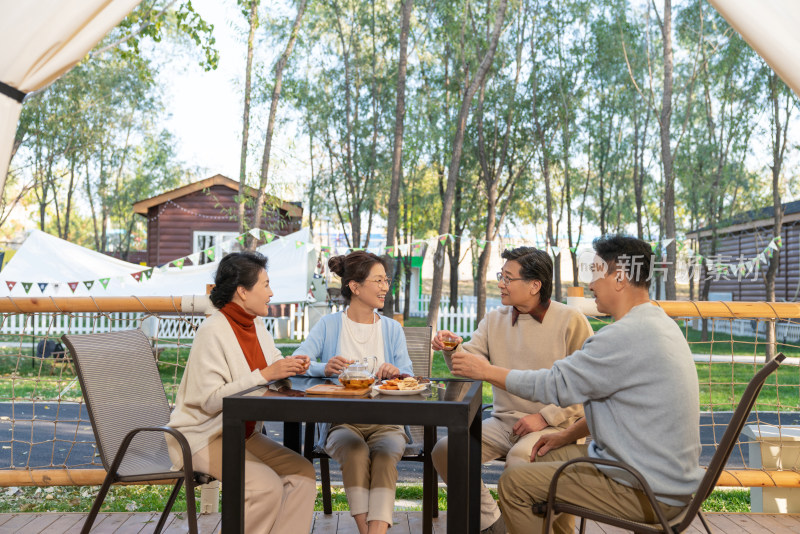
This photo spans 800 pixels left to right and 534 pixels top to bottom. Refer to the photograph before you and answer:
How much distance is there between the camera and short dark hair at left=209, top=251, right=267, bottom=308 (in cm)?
289

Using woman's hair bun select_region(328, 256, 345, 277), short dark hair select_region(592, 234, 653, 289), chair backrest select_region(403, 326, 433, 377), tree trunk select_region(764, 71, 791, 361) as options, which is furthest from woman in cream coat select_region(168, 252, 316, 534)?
tree trunk select_region(764, 71, 791, 361)

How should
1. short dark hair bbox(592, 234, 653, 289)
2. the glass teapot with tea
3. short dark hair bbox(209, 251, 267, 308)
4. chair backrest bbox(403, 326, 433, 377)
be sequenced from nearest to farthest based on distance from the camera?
short dark hair bbox(592, 234, 653, 289), the glass teapot with tea, short dark hair bbox(209, 251, 267, 308), chair backrest bbox(403, 326, 433, 377)

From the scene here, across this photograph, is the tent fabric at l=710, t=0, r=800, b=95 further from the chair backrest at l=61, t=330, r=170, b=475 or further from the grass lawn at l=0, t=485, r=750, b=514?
the chair backrest at l=61, t=330, r=170, b=475

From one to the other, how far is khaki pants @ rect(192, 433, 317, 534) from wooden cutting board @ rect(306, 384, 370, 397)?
0.42m

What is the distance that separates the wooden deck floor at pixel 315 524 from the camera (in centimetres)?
333

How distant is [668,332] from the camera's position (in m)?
2.21

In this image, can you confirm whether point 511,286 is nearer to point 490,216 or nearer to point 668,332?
point 668,332

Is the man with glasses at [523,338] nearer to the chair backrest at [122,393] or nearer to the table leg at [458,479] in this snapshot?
the table leg at [458,479]

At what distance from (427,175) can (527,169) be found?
3937mm

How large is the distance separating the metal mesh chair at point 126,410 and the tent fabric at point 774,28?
2584 mm

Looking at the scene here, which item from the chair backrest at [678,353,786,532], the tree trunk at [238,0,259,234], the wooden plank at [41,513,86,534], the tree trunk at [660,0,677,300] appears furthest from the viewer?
the tree trunk at [660,0,677,300]

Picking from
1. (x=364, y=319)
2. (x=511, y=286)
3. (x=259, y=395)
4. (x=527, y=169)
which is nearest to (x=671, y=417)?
(x=511, y=286)

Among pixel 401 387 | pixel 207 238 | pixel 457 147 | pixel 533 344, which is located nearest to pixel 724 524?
pixel 533 344

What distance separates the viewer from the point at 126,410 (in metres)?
2.96
